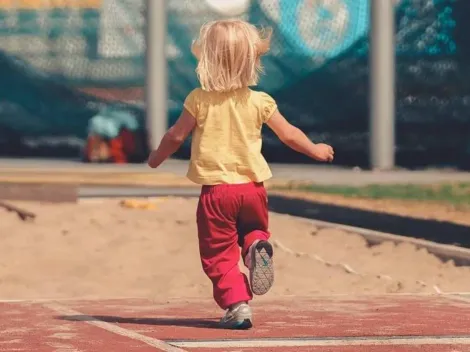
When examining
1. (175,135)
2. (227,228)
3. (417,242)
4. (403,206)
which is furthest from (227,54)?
(403,206)

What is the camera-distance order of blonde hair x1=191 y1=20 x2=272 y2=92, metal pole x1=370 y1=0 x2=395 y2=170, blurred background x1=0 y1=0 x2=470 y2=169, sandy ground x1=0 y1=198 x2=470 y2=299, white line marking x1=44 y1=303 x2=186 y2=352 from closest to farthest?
1. white line marking x1=44 y1=303 x2=186 y2=352
2. blonde hair x1=191 y1=20 x2=272 y2=92
3. sandy ground x1=0 y1=198 x2=470 y2=299
4. metal pole x1=370 y1=0 x2=395 y2=170
5. blurred background x1=0 y1=0 x2=470 y2=169

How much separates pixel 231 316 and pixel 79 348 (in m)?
0.93

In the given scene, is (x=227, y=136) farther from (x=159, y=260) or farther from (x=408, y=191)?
(x=408, y=191)

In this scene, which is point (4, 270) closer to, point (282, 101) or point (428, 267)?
point (428, 267)

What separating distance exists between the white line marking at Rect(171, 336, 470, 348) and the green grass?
8526 mm

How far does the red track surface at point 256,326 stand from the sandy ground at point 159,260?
982 millimetres

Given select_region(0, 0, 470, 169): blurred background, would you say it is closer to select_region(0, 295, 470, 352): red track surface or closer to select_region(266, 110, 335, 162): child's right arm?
select_region(0, 295, 470, 352): red track surface

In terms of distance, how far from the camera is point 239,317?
7.83 metres

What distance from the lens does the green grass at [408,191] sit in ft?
54.6

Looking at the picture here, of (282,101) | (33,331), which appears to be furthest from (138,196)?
(33,331)

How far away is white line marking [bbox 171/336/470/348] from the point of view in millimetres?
7344

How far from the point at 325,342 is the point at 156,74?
15.8 m

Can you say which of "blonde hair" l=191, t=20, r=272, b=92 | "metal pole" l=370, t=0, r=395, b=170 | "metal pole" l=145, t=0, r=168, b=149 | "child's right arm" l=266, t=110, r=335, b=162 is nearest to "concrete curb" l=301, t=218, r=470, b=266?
"child's right arm" l=266, t=110, r=335, b=162

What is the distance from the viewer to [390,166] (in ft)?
71.8
